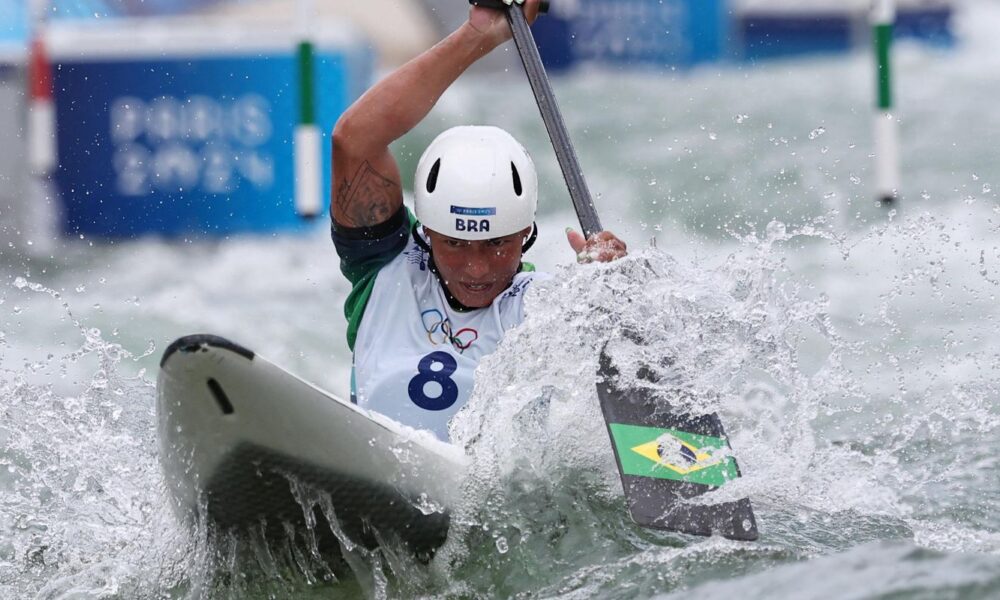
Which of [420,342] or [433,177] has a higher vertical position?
[433,177]

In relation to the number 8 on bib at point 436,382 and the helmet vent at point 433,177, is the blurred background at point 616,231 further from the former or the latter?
the helmet vent at point 433,177

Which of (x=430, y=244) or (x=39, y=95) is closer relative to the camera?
(x=430, y=244)

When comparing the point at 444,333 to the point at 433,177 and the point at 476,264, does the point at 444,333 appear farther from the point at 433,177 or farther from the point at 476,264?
the point at 433,177

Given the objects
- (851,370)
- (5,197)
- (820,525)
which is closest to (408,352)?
(820,525)

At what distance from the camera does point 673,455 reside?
3604 mm

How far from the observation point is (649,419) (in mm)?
3695

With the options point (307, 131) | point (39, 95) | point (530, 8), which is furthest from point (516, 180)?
point (39, 95)

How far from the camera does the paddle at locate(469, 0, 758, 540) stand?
343 cm

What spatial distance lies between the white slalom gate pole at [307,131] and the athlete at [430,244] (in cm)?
263

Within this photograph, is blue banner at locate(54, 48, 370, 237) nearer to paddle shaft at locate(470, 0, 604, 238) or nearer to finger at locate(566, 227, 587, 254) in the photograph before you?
paddle shaft at locate(470, 0, 604, 238)

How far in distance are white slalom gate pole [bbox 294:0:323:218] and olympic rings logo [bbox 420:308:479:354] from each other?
2.84 m

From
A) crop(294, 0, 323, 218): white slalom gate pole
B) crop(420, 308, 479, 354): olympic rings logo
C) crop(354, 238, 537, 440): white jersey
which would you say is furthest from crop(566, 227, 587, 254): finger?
crop(294, 0, 323, 218): white slalom gate pole

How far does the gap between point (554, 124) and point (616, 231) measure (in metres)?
5.61

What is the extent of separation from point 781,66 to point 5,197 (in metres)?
8.06
